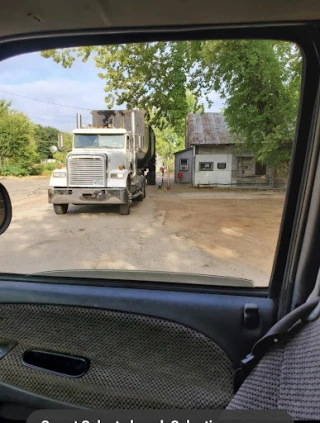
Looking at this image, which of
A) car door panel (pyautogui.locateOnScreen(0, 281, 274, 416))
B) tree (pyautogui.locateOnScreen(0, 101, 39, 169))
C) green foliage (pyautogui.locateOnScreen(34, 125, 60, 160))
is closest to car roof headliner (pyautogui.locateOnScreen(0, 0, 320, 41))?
car door panel (pyautogui.locateOnScreen(0, 281, 274, 416))

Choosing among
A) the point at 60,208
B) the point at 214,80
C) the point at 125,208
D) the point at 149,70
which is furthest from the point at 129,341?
the point at 125,208

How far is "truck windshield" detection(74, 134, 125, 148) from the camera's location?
8859 millimetres

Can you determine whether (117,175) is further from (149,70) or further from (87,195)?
(149,70)

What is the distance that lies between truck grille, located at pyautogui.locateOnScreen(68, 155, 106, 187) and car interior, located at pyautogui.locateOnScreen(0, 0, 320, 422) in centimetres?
653

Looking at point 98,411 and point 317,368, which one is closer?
point 317,368

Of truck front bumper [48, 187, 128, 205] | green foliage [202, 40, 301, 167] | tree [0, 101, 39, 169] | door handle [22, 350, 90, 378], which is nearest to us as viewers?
door handle [22, 350, 90, 378]

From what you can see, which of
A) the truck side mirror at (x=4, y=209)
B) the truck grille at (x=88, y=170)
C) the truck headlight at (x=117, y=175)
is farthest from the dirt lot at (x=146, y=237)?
the truck headlight at (x=117, y=175)

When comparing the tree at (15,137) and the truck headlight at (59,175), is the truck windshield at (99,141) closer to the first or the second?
the truck headlight at (59,175)

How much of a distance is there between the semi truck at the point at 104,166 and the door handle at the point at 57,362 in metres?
5.03

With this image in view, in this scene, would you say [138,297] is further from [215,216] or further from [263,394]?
[215,216]

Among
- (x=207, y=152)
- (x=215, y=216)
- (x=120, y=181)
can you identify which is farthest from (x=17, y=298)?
(x=207, y=152)

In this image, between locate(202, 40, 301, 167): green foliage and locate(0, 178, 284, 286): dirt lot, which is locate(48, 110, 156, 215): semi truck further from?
locate(202, 40, 301, 167): green foliage

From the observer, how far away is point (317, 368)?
0.86m

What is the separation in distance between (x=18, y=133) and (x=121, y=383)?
2.88m
